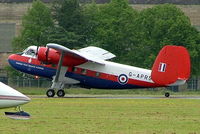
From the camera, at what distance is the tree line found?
72.6 metres

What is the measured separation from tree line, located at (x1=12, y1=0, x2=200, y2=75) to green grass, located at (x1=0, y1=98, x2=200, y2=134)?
31322 mm

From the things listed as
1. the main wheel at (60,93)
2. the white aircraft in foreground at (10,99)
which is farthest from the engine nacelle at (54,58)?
the white aircraft in foreground at (10,99)

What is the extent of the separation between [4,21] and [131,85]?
37119 mm

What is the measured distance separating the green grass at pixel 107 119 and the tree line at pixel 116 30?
3132 centimetres

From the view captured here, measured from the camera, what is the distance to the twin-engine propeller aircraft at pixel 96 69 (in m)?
50.7

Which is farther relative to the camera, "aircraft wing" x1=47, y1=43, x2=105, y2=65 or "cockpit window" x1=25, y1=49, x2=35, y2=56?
"cockpit window" x1=25, y1=49, x2=35, y2=56

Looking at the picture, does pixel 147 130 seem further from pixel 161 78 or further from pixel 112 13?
A: pixel 112 13

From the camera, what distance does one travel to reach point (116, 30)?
73.8 meters

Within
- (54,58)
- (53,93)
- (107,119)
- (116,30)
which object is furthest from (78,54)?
(116,30)

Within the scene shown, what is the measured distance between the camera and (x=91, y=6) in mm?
80000

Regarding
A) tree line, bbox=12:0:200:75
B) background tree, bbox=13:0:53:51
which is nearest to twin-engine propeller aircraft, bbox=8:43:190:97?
tree line, bbox=12:0:200:75

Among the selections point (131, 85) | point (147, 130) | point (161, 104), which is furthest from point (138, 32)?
point (147, 130)

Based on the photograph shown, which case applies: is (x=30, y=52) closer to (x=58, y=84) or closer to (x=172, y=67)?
(x=58, y=84)

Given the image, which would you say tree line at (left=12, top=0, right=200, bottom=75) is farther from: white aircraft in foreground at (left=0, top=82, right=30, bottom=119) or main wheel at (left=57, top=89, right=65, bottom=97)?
white aircraft in foreground at (left=0, top=82, right=30, bottom=119)
